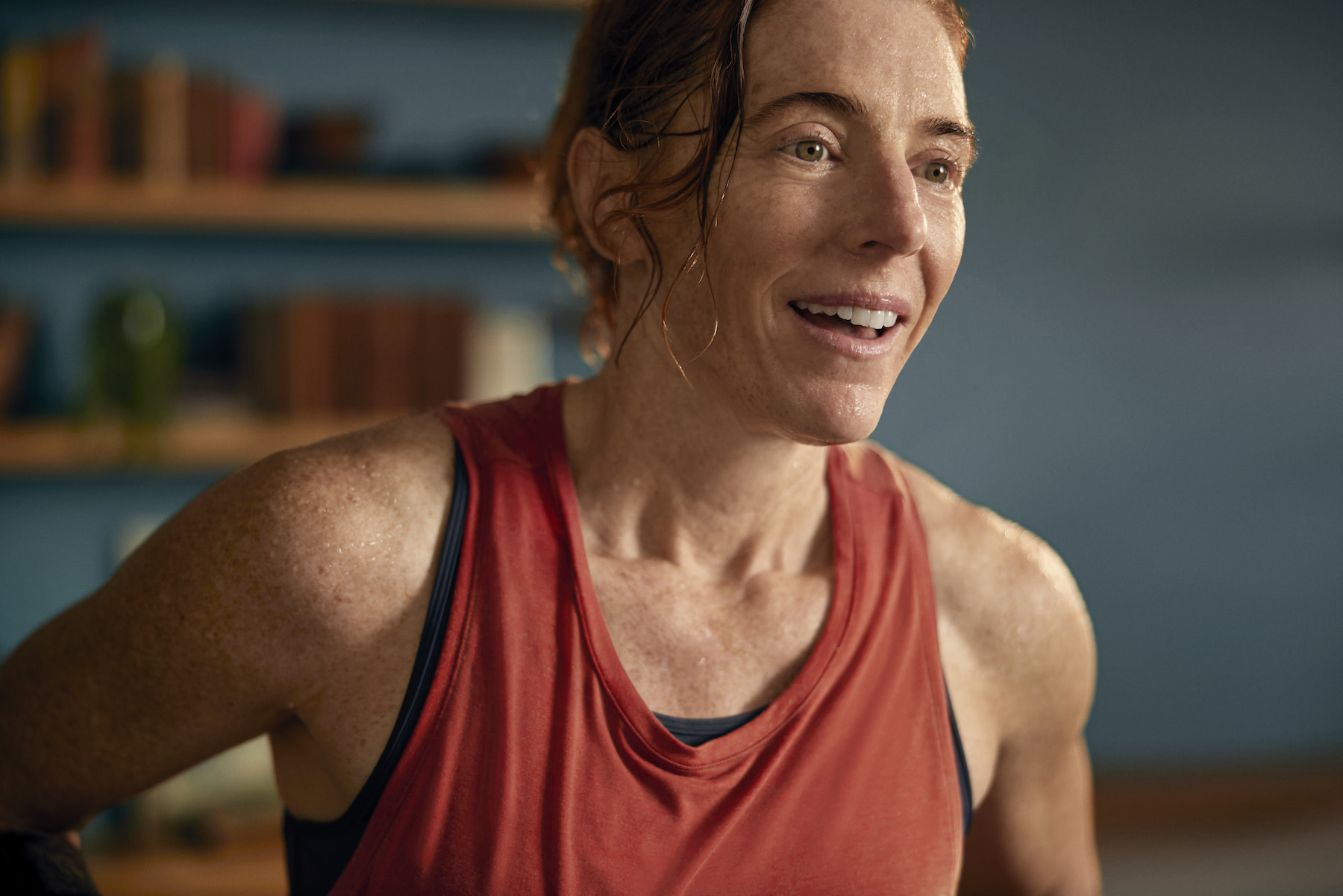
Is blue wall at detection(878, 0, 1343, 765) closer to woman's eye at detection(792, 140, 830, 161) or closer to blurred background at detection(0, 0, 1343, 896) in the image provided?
blurred background at detection(0, 0, 1343, 896)

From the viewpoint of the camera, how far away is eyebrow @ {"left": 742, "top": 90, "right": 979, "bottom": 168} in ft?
2.63

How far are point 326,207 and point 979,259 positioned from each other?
1.68 metres

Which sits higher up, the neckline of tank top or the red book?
the red book

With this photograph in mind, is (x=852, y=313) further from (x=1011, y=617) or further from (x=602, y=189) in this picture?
(x=1011, y=617)

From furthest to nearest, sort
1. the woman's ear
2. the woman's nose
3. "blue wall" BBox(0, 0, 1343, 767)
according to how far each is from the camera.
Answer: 1. "blue wall" BBox(0, 0, 1343, 767)
2. the woman's ear
3. the woman's nose

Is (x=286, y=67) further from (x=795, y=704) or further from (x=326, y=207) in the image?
(x=795, y=704)

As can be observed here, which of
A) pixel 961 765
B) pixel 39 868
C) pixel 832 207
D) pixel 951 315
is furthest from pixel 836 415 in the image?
pixel 951 315

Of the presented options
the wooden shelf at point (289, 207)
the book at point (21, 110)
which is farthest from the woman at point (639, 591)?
the book at point (21, 110)

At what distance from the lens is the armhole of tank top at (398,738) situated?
829 millimetres

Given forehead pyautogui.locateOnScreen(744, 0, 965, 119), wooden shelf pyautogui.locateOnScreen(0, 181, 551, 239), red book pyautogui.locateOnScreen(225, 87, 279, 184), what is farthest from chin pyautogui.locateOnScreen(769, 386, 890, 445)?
red book pyautogui.locateOnScreen(225, 87, 279, 184)

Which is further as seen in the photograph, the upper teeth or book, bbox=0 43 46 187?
book, bbox=0 43 46 187

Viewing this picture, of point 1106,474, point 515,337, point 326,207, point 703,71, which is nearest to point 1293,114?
point 1106,474

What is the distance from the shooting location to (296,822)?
36.8 inches

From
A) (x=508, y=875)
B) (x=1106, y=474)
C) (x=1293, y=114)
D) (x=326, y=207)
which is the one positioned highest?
(x=1293, y=114)
